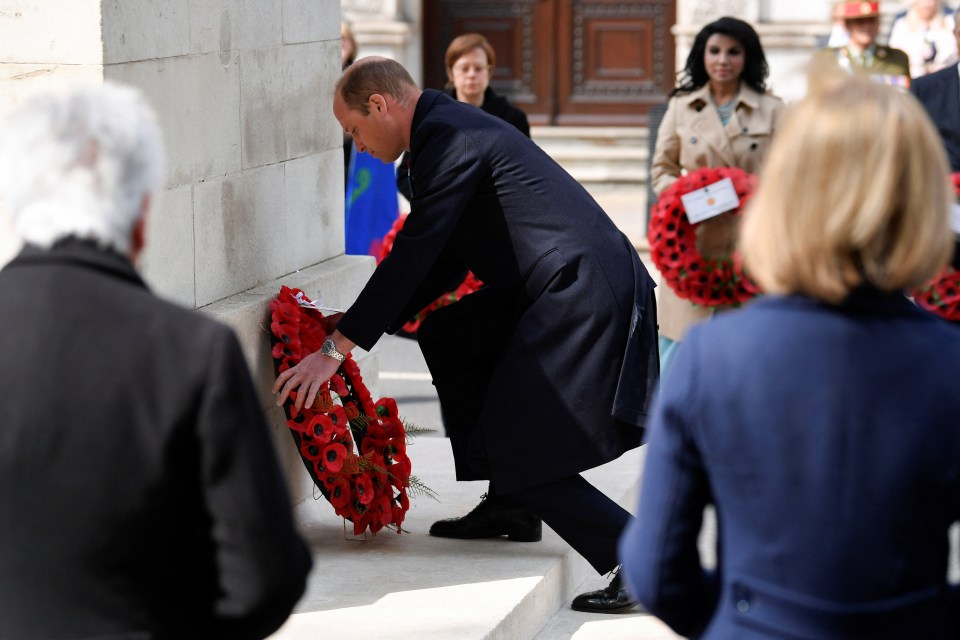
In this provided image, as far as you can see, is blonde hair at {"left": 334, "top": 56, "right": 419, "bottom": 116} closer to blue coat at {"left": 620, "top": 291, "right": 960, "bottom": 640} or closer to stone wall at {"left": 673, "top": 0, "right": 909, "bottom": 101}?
blue coat at {"left": 620, "top": 291, "right": 960, "bottom": 640}

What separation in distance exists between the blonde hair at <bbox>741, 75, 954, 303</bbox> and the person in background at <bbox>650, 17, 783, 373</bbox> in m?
4.37

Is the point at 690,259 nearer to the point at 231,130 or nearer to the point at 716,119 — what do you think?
the point at 716,119

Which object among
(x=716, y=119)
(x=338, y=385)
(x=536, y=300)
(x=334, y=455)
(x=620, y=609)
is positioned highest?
(x=716, y=119)

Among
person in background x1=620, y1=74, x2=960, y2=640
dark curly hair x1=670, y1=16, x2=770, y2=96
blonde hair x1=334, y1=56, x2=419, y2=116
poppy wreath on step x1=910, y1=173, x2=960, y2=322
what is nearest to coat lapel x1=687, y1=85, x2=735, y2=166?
dark curly hair x1=670, y1=16, x2=770, y2=96

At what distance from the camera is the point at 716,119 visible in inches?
261

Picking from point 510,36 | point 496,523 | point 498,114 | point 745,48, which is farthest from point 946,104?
point 510,36

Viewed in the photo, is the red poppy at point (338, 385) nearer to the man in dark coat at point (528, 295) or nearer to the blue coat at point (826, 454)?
the man in dark coat at point (528, 295)

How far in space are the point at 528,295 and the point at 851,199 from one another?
8.21 feet

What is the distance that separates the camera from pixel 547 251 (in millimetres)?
4383

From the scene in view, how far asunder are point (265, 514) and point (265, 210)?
309 cm

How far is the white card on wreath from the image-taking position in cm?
622

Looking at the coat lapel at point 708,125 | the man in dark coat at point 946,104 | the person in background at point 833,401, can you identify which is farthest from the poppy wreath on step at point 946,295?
the person in background at point 833,401

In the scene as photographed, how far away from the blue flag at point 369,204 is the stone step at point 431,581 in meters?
3.04

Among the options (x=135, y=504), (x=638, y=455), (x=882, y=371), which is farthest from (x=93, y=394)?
(x=638, y=455)
